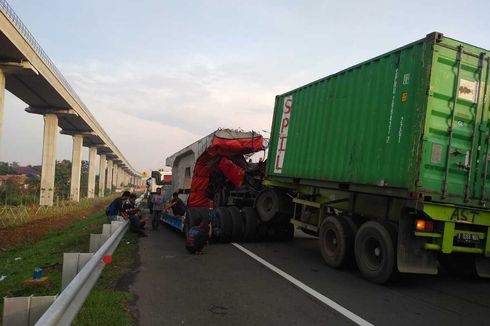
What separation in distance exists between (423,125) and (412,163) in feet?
1.90

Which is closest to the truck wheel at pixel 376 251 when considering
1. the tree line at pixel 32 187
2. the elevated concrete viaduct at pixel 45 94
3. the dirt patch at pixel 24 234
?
the dirt patch at pixel 24 234

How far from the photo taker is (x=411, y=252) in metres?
6.97

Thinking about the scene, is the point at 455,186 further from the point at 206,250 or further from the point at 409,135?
the point at 206,250

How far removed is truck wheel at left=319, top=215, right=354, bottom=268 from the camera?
8305 millimetres

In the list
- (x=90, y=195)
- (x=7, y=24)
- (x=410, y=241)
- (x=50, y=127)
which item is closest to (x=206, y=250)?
(x=410, y=241)

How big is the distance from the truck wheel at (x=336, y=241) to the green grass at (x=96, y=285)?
3.77 metres

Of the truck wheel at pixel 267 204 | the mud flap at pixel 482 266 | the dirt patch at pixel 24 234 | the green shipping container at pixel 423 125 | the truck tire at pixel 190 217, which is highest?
the green shipping container at pixel 423 125

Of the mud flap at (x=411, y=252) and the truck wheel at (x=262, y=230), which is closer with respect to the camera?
the mud flap at (x=411, y=252)

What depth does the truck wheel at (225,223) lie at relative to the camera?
11.6 m

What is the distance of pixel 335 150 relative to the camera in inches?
354

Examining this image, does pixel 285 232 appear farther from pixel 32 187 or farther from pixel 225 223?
pixel 32 187

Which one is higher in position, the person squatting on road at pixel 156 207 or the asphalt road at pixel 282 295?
the person squatting on road at pixel 156 207

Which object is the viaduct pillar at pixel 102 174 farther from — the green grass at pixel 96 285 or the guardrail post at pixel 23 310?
the guardrail post at pixel 23 310

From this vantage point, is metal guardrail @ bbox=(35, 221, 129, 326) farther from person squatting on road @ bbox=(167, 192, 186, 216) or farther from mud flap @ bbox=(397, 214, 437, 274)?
person squatting on road @ bbox=(167, 192, 186, 216)
